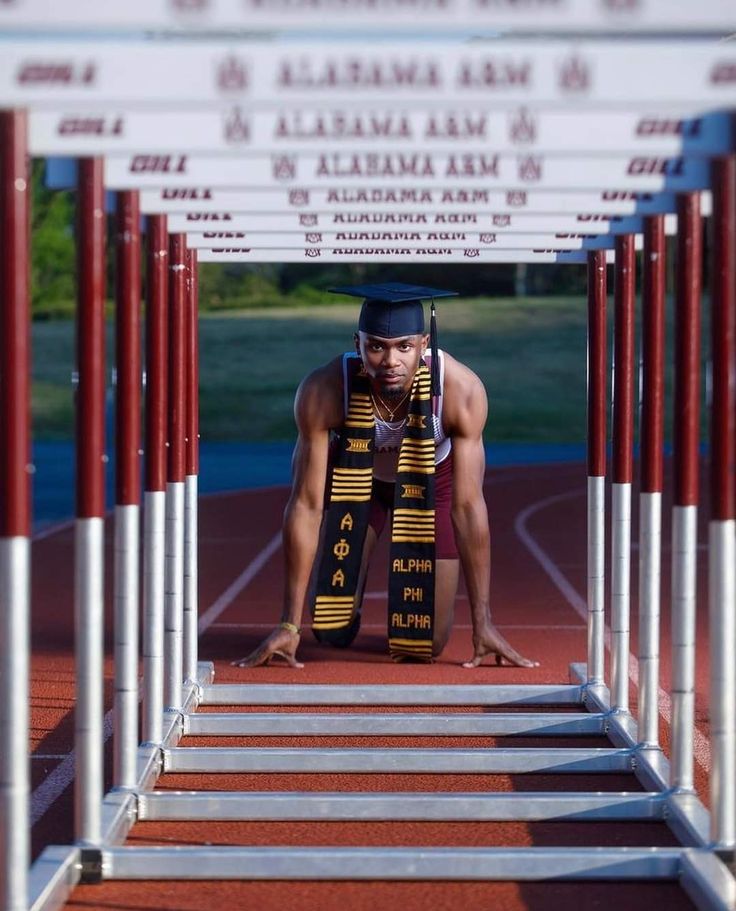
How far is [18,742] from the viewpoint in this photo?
4227 mm

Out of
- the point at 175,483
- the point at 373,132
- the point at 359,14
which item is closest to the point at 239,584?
the point at 175,483

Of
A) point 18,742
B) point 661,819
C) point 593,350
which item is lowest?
point 661,819

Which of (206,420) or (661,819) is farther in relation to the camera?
(206,420)

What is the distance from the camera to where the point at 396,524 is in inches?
341

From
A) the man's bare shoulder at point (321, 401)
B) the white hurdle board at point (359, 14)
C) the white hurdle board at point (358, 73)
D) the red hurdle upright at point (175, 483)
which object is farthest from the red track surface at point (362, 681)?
the white hurdle board at point (359, 14)

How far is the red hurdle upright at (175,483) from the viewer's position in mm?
6859

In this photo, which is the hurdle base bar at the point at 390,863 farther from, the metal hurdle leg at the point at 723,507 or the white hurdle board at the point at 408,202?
→ the white hurdle board at the point at 408,202

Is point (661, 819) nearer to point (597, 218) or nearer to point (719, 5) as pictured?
point (597, 218)

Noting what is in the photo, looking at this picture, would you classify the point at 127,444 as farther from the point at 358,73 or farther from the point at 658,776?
the point at 658,776

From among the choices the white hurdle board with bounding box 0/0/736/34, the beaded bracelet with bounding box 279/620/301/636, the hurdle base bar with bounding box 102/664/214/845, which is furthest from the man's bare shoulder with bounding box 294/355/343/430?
the white hurdle board with bounding box 0/0/736/34

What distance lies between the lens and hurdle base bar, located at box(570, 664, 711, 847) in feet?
17.1

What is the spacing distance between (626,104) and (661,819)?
8.13 feet

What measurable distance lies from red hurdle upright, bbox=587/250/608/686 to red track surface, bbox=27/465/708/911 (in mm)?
519

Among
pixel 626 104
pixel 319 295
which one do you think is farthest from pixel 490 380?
pixel 626 104
